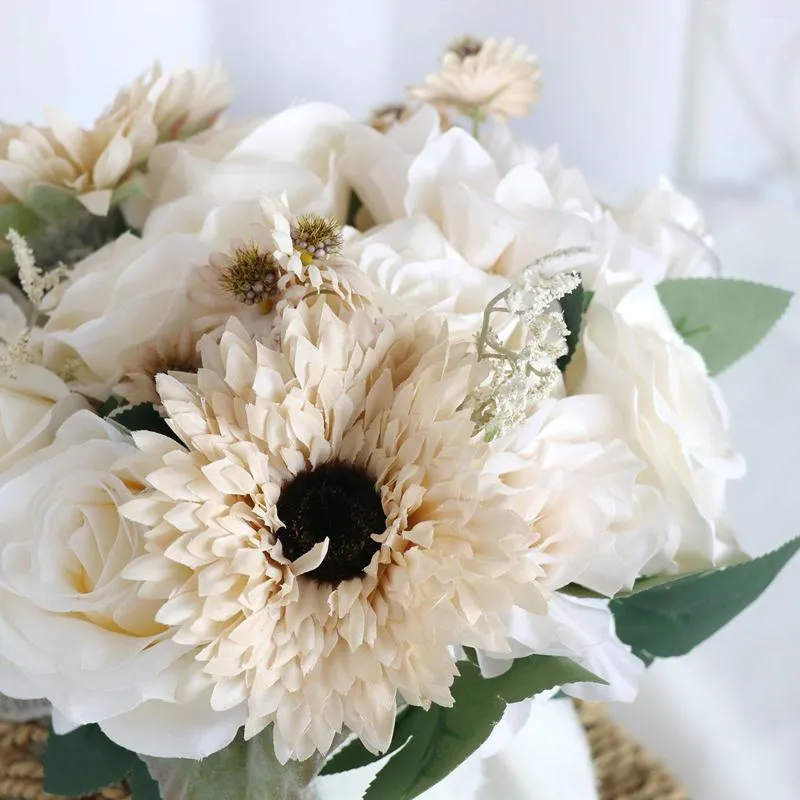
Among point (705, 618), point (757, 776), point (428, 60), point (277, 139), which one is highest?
point (277, 139)

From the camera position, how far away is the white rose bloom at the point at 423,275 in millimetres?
353

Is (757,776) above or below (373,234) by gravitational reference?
below

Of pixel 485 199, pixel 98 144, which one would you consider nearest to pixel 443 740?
pixel 485 199

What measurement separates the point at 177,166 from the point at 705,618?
0.34 meters

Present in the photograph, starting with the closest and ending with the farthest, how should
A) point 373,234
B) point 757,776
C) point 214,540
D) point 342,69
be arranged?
point 214,540 → point 373,234 → point 757,776 → point 342,69

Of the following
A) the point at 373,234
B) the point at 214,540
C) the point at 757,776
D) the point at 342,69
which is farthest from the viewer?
the point at 342,69

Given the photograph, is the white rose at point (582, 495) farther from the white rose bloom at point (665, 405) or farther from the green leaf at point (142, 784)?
the green leaf at point (142, 784)

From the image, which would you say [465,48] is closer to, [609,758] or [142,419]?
[142,419]

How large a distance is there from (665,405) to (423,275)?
0.12 meters

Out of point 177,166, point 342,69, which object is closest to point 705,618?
point 177,166

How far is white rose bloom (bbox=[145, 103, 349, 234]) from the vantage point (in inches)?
15.7

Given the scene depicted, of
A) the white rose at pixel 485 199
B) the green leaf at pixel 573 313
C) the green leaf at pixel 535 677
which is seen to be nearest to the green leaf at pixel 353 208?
the white rose at pixel 485 199

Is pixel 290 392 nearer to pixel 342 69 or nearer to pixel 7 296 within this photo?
pixel 7 296

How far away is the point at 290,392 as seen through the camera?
28 centimetres
